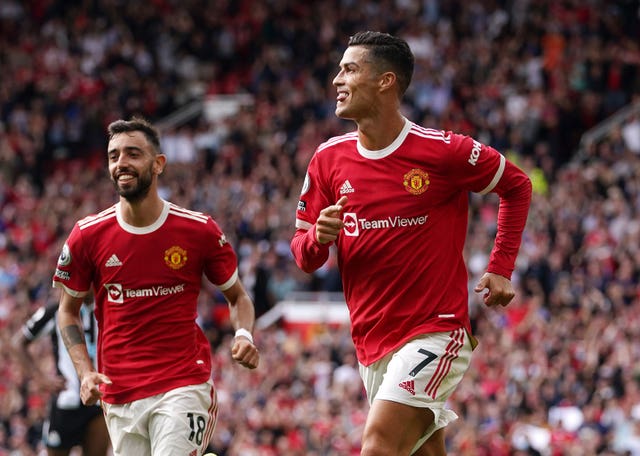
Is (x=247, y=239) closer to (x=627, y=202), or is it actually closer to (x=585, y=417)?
(x=627, y=202)

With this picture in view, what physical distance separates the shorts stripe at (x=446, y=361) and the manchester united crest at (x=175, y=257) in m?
1.67

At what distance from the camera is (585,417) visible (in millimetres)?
15219

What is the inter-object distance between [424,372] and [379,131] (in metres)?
1.31

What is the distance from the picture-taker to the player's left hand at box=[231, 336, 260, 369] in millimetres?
7125

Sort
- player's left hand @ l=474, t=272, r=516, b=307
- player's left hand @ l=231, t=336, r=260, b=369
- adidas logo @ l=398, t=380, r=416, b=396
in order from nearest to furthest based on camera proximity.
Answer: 1. adidas logo @ l=398, t=380, r=416, b=396
2. player's left hand @ l=474, t=272, r=516, b=307
3. player's left hand @ l=231, t=336, r=260, b=369

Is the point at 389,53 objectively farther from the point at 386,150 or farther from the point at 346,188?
the point at 346,188

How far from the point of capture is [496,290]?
687 cm

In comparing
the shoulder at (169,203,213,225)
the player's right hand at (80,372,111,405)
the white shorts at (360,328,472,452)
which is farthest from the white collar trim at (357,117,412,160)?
the player's right hand at (80,372,111,405)

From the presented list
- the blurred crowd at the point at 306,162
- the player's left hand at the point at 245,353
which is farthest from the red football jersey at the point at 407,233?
the blurred crowd at the point at 306,162

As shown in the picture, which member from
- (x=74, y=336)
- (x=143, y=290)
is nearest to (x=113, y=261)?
(x=143, y=290)

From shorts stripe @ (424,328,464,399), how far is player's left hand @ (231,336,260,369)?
1016 millimetres

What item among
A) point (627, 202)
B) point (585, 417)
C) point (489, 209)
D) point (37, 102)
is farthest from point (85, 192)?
point (585, 417)

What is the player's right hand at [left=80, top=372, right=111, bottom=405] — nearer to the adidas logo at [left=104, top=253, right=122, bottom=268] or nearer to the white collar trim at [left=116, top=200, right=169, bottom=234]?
the adidas logo at [left=104, top=253, right=122, bottom=268]

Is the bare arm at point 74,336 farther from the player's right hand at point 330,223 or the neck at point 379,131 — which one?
the neck at point 379,131
